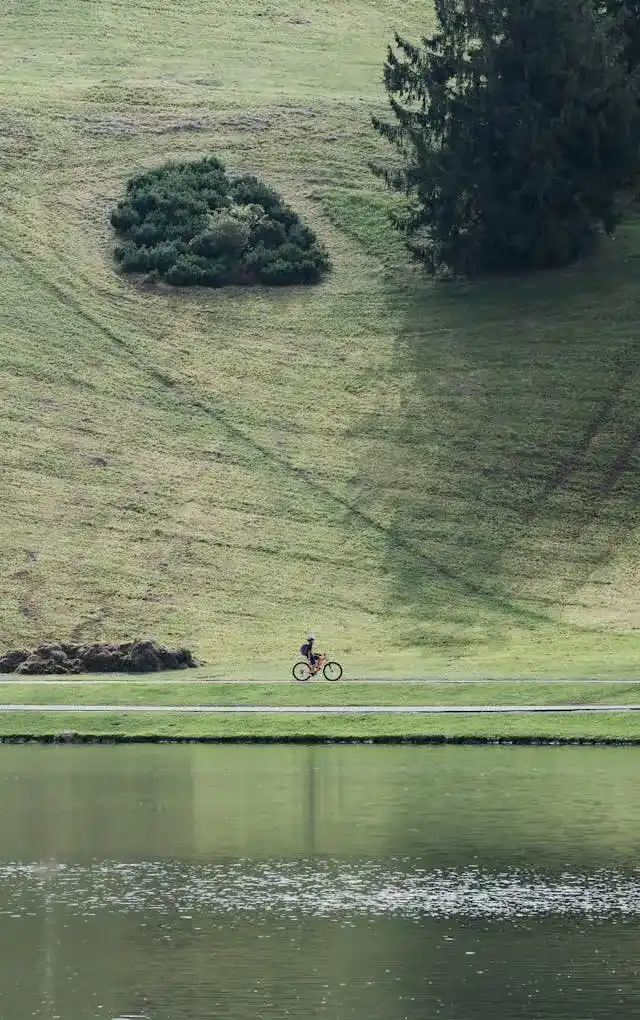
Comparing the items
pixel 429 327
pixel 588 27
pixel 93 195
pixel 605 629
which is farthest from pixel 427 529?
pixel 93 195

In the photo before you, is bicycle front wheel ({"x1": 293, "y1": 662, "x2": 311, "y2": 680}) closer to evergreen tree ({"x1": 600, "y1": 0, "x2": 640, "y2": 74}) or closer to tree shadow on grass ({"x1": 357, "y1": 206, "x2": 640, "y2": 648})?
tree shadow on grass ({"x1": 357, "y1": 206, "x2": 640, "y2": 648})

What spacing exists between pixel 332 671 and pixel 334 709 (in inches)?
237

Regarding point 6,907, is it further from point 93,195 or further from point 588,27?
point 93,195

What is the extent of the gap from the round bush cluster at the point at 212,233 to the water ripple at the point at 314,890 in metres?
58.9

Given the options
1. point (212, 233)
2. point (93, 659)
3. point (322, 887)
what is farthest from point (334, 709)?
point (212, 233)

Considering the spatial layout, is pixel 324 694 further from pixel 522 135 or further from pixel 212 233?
pixel 212 233

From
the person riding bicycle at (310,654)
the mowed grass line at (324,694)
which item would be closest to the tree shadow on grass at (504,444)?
the person riding bicycle at (310,654)

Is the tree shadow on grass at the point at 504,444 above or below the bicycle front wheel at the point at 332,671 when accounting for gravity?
above

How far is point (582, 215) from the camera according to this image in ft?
265

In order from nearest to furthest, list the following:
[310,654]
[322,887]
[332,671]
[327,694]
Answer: [322,887]
[327,694]
[310,654]
[332,671]

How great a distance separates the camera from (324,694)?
45.5 metres

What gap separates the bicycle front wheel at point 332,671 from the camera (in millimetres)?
48647

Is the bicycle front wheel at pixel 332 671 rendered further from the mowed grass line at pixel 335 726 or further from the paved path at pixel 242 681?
the mowed grass line at pixel 335 726

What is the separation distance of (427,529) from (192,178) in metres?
29.8
